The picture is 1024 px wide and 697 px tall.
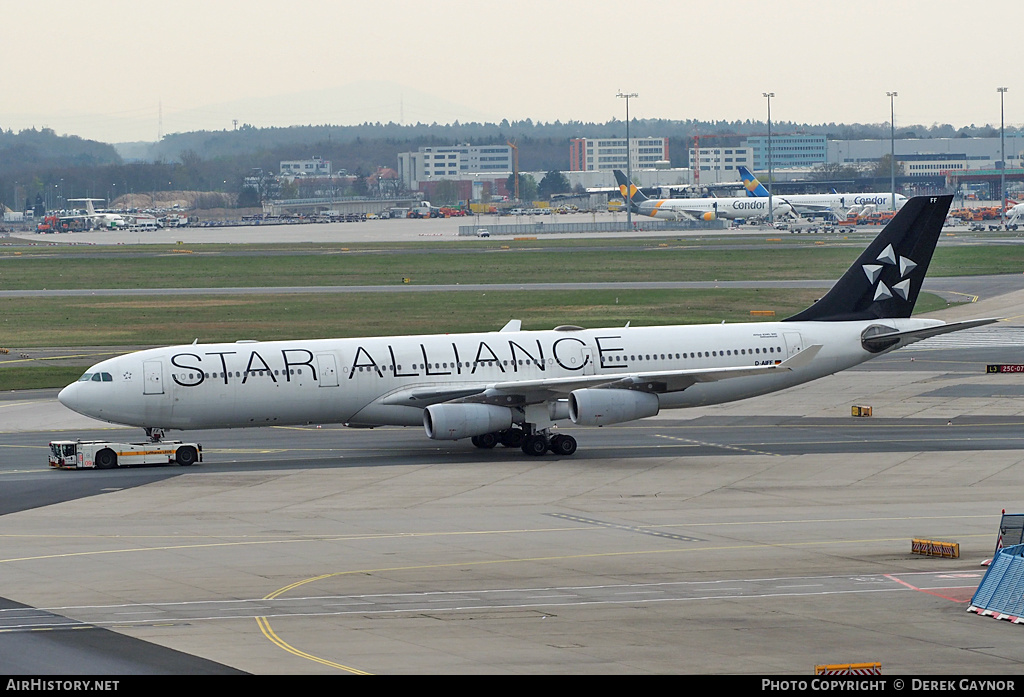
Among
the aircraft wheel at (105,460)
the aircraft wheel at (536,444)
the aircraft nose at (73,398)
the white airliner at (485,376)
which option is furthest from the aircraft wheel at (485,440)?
the aircraft nose at (73,398)

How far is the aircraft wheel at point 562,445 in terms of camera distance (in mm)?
50250

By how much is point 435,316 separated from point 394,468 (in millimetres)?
45639

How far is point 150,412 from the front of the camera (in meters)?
48.8

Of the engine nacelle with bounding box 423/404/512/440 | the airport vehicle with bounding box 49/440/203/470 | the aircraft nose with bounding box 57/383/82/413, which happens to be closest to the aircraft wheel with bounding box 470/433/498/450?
the engine nacelle with bounding box 423/404/512/440

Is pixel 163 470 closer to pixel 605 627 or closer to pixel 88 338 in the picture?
pixel 605 627

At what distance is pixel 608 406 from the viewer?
48.8 metres

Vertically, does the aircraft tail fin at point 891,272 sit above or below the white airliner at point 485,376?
above

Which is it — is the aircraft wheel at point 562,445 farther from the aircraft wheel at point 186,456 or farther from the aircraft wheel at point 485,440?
the aircraft wheel at point 186,456

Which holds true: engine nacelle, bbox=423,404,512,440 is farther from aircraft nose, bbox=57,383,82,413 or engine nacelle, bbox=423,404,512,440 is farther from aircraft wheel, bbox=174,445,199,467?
aircraft nose, bbox=57,383,82,413

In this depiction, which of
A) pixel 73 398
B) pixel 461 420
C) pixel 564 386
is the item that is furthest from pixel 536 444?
pixel 73 398

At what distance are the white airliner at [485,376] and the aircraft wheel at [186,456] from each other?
781 mm

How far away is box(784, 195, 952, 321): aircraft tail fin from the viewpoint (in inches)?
2185

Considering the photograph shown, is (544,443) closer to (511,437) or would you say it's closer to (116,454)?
(511,437)

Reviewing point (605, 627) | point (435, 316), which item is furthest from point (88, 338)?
point (605, 627)
